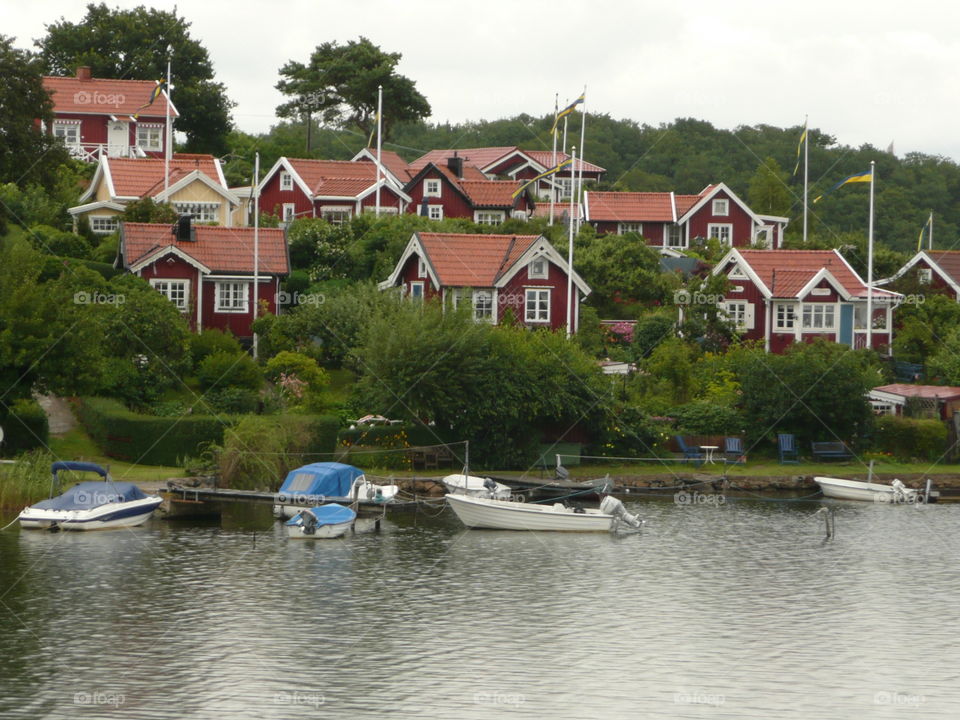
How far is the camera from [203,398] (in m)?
56.3

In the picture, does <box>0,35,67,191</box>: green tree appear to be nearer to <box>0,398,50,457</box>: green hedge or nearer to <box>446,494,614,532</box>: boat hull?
<box>0,398,50,457</box>: green hedge

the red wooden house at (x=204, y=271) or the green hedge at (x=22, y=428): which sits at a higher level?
the red wooden house at (x=204, y=271)

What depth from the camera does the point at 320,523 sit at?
44.7 meters

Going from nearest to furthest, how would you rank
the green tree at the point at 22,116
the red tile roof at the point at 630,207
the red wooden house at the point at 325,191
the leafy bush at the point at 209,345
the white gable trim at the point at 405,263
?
the green tree at the point at 22,116 < the leafy bush at the point at 209,345 < the white gable trim at the point at 405,263 < the red wooden house at the point at 325,191 < the red tile roof at the point at 630,207

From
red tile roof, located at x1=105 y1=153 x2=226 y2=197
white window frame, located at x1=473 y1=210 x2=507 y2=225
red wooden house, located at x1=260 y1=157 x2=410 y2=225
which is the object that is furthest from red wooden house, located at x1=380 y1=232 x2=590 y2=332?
white window frame, located at x1=473 y1=210 x2=507 y2=225

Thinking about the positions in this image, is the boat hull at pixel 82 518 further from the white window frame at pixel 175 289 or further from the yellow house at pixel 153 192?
the yellow house at pixel 153 192

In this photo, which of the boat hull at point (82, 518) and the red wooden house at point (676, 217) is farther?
the red wooden house at point (676, 217)

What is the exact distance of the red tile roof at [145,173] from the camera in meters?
82.6

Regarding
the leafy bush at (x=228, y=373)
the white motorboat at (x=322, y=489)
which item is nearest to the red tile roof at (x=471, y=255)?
the leafy bush at (x=228, y=373)

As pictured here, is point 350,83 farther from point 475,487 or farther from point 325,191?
point 475,487

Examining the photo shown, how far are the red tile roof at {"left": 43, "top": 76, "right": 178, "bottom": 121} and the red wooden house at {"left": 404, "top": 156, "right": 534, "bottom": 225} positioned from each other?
754 inches

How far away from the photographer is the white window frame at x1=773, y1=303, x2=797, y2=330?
2879 inches

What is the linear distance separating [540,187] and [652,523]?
2416 inches

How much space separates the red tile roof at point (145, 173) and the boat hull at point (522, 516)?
136 ft
